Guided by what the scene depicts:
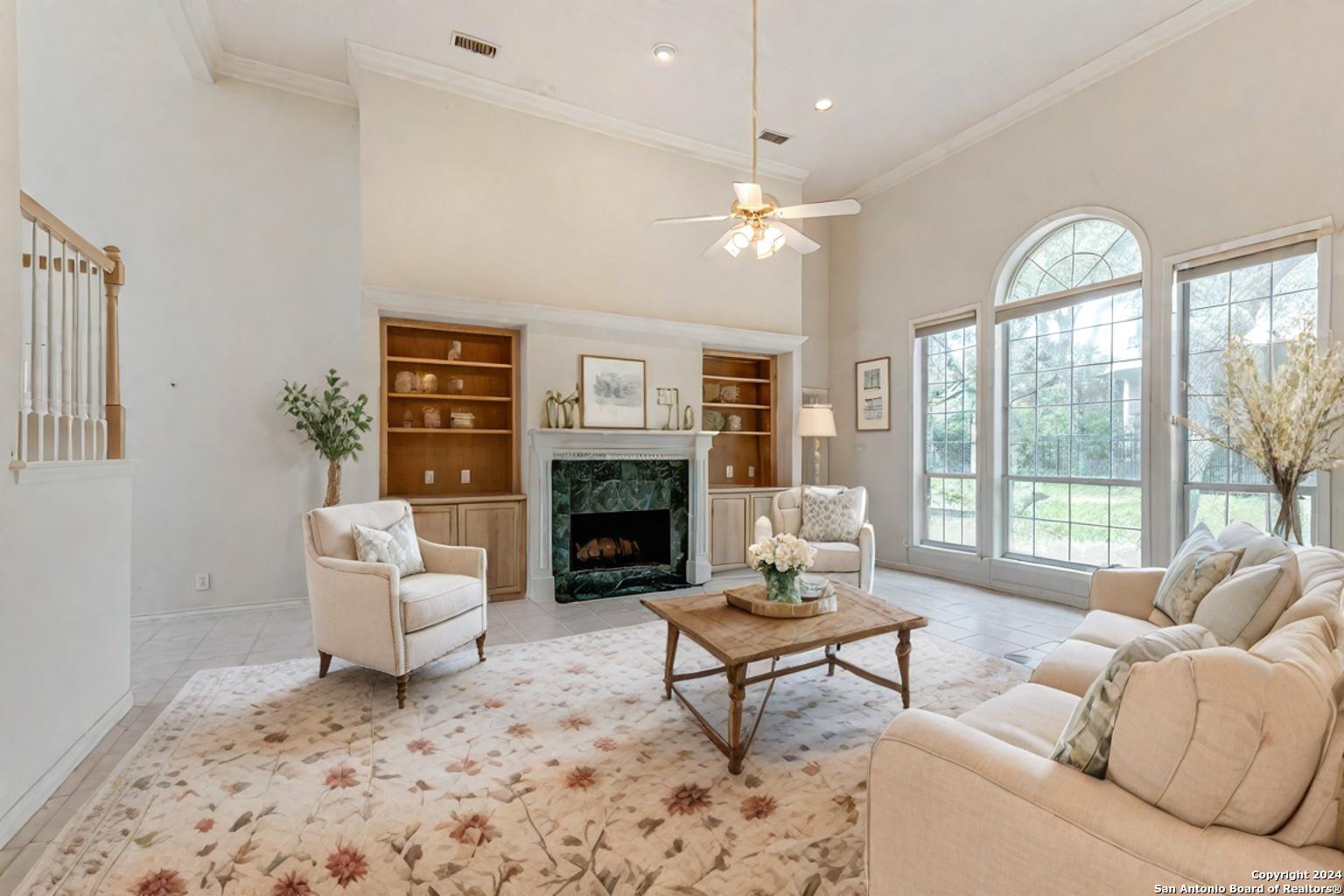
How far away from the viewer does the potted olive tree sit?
4340 millimetres

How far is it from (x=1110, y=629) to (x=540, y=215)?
4.81 m

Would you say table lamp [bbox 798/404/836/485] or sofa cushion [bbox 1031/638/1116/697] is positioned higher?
table lamp [bbox 798/404/836/485]

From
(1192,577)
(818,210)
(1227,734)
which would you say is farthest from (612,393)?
(1227,734)

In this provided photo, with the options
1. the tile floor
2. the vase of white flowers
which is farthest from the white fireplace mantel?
the vase of white flowers

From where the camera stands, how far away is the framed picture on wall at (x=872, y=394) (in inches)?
243

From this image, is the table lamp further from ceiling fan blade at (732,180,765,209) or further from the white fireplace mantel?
ceiling fan blade at (732,180,765,209)

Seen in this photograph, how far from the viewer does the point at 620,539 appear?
5426 millimetres

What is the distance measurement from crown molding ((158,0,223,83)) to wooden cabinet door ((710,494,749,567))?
5.18 m

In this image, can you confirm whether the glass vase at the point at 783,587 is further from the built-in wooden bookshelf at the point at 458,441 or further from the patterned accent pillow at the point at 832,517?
the built-in wooden bookshelf at the point at 458,441

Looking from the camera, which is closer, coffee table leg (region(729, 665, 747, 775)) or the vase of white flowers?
coffee table leg (region(729, 665, 747, 775))

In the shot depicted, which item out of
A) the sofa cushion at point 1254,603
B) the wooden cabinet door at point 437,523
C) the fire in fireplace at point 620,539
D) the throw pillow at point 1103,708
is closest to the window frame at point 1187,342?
the sofa cushion at point 1254,603

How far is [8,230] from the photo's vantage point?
2.03 meters

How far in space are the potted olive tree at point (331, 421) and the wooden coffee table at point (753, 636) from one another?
290cm

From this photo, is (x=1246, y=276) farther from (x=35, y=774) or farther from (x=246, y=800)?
(x=35, y=774)
